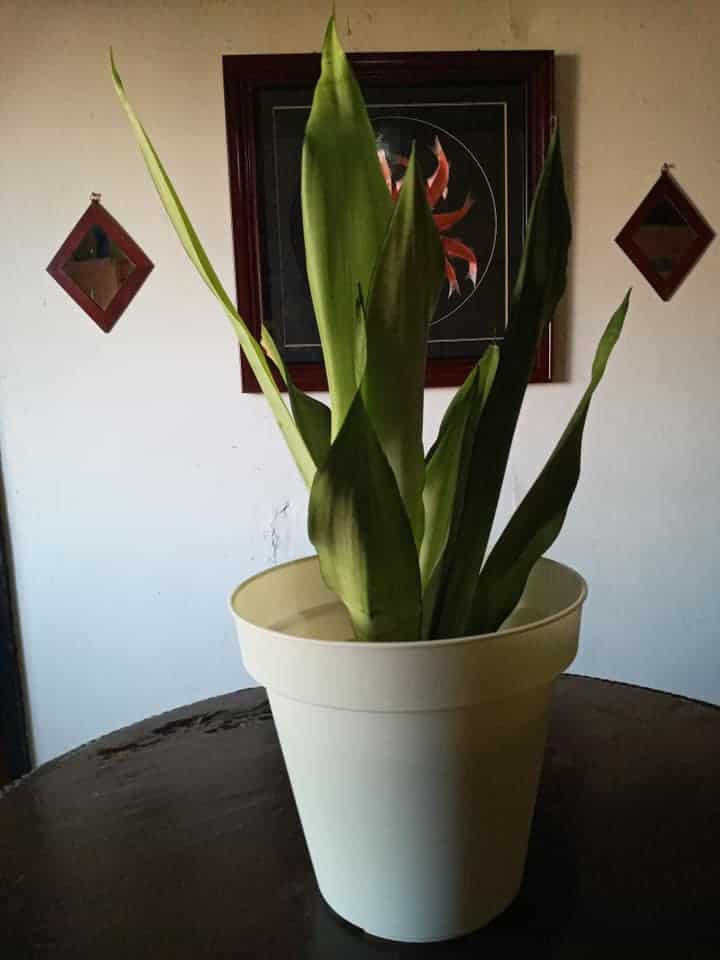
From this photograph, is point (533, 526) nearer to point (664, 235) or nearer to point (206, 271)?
point (206, 271)

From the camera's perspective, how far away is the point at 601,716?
69 cm

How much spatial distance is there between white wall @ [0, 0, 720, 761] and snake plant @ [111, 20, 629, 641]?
3.22 ft

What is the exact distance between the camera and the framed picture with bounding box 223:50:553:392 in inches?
51.1

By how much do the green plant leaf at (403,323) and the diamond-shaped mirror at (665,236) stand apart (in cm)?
117

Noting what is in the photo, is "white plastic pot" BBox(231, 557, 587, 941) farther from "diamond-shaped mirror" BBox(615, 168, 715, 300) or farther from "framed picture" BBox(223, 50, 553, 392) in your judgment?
"diamond-shaped mirror" BBox(615, 168, 715, 300)

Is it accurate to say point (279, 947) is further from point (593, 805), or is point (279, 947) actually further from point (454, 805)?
point (593, 805)

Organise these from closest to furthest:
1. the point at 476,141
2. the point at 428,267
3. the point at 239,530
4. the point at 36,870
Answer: the point at 428,267
the point at 36,870
the point at 476,141
the point at 239,530

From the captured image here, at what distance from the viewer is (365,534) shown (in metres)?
0.36

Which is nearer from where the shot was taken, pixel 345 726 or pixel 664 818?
pixel 345 726

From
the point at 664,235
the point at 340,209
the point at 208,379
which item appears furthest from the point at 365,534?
the point at 664,235

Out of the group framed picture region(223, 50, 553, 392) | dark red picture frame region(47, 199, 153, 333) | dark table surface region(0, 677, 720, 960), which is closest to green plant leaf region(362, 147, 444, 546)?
dark table surface region(0, 677, 720, 960)

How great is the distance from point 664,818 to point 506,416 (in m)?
0.31

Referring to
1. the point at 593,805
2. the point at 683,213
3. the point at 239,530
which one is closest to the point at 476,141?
the point at 683,213

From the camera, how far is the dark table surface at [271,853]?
0.42 meters
